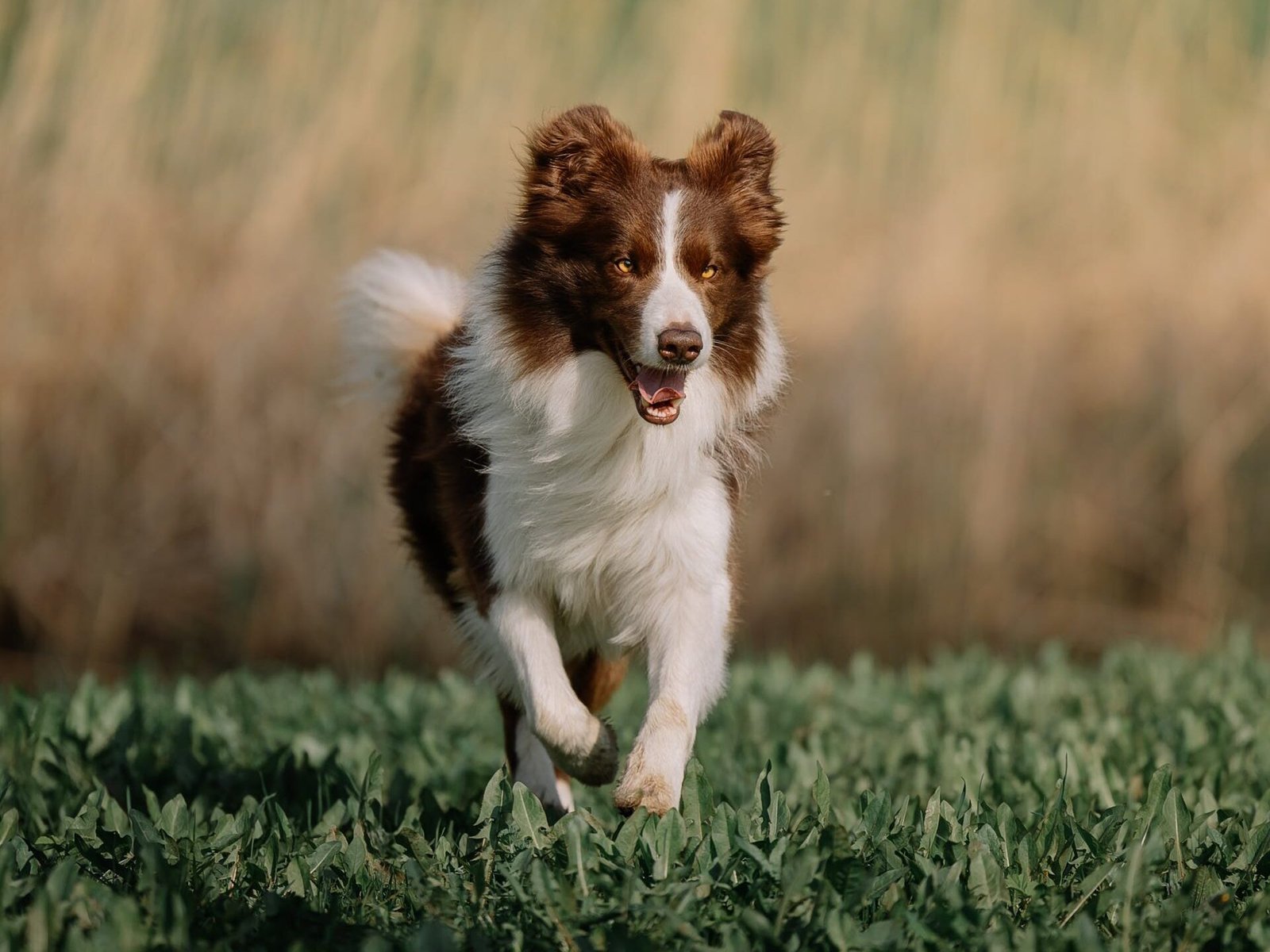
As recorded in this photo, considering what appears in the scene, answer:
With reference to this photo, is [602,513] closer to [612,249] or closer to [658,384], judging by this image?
[658,384]

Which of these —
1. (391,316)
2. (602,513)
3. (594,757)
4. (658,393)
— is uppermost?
(658,393)

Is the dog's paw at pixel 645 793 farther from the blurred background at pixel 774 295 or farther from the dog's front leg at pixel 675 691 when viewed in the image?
the blurred background at pixel 774 295

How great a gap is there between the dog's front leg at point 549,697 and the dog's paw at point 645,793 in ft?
0.64

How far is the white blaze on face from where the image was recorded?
4.17m

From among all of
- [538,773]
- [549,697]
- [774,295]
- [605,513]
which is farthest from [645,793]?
[774,295]

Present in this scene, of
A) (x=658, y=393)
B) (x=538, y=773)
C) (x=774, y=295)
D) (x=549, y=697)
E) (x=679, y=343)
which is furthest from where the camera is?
(x=774, y=295)

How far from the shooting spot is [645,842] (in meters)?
3.85

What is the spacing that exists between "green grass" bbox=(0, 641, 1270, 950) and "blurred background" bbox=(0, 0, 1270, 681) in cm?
279

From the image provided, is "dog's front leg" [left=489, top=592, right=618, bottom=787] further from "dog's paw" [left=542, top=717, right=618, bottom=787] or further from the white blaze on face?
the white blaze on face

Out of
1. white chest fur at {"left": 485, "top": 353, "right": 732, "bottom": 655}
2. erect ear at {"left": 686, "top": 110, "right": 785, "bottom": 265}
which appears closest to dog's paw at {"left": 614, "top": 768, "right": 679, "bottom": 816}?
white chest fur at {"left": 485, "top": 353, "right": 732, "bottom": 655}

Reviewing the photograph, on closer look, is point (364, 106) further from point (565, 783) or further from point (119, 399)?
point (565, 783)

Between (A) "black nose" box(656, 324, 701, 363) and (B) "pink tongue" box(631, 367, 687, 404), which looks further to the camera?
(B) "pink tongue" box(631, 367, 687, 404)

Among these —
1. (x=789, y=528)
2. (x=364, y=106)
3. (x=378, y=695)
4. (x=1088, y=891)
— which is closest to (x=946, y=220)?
(x=789, y=528)

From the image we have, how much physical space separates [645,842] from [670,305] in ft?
4.39
